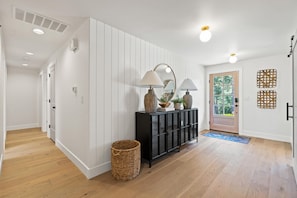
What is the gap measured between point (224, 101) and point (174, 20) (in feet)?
11.9

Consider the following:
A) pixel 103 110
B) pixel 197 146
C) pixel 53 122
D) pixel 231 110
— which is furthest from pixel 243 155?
pixel 53 122

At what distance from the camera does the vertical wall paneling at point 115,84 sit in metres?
2.31

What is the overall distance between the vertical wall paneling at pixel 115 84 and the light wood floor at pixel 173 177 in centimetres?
68

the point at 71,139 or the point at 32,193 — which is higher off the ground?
the point at 71,139

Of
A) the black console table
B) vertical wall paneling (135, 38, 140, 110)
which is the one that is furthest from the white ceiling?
the black console table

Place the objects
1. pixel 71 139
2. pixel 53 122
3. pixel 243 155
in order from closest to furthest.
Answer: pixel 71 139 → pixel 243 155 → pixel 53 122

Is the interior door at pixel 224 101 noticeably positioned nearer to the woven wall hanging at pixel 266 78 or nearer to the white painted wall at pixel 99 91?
the woven wall hanging at pixel 266 78

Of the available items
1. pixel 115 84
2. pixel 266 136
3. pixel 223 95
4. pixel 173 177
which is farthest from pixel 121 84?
pixel 266 136

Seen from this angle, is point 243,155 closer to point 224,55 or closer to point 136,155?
point 136,155

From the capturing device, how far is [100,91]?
215 cm

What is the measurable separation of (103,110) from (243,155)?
285 cm

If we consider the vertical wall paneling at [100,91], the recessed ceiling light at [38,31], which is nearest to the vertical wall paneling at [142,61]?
the vertical wall paneling at [100,91]

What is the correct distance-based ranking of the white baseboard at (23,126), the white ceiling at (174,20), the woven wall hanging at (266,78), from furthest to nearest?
1. the white baseboard at (23,126)
2. the woven wall hanging at (266,78)
3. the white ceiling at (174,20)

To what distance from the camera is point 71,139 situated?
2605 mm
